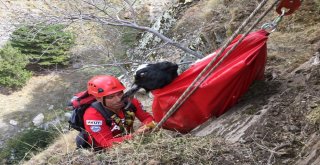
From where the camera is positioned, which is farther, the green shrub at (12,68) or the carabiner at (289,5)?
the green shrub at (12,68)

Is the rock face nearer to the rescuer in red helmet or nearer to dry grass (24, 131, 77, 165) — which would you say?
dry grass (24, 131, 77, 165)

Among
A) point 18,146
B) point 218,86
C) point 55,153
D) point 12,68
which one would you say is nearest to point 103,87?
point 55,153

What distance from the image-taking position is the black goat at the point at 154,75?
3.22 meters

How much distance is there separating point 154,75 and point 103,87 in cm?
62

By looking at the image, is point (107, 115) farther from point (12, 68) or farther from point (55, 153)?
point (12, 68)

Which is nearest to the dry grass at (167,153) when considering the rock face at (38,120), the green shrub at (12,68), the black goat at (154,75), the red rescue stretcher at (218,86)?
the red rescue stretcher at (218,86)

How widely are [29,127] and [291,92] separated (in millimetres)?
13675

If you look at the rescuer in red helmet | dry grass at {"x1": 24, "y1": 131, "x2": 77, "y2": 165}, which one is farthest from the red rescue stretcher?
dry grass at {"x1": 24, "y1": 131, "x2": 77, "y2": 165}

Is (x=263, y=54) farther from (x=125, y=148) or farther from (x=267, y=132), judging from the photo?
(x=125, y=148)

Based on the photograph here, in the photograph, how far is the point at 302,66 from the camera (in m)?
3.58

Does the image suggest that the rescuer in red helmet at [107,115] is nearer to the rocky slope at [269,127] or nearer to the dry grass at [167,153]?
the rocky slope at [269,127]

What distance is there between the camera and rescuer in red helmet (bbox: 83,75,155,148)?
347 centimetres

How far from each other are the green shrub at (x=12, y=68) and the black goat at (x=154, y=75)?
14878 millimetres

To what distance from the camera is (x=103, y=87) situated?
11.9 feet
